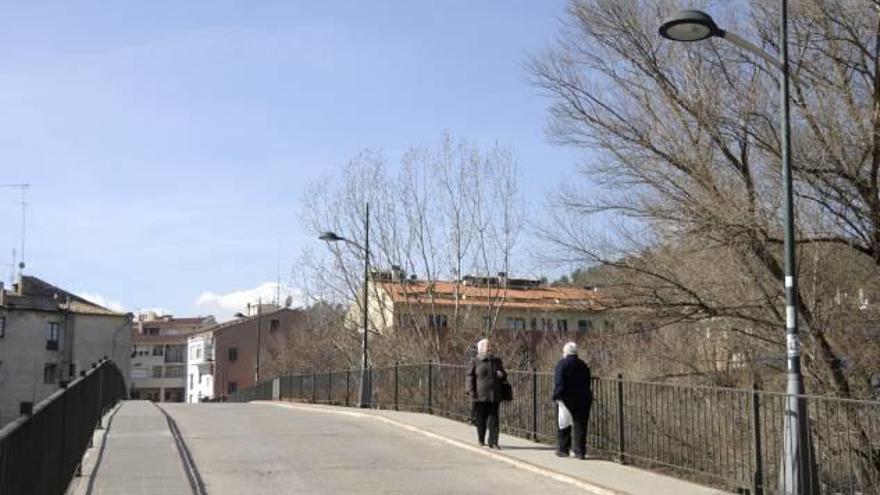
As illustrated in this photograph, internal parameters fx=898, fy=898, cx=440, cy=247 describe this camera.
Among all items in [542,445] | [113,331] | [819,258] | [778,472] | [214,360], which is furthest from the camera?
[214,360]

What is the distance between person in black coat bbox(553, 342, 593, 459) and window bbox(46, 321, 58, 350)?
66755 mm

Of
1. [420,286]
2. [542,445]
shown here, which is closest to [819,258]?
[542,445]

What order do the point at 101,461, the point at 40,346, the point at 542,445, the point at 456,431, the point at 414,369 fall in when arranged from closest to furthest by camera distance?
the point at 101,461, the point at 542,445, the point at 456,431, the point at 414,369, the point at 40,346

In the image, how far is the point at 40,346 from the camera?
7031 cm

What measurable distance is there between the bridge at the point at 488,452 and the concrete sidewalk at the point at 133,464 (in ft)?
0.07

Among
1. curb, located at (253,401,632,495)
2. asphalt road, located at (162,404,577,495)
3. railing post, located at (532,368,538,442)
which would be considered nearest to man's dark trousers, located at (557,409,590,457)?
curb, located at (253,401,632,495)

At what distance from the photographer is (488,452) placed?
44.5 feet

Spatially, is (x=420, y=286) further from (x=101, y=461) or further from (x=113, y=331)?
(x=113, y=331)

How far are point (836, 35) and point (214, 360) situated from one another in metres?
95.2

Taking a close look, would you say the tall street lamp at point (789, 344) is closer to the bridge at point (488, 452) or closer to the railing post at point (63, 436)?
the bridge at point (488, 452)

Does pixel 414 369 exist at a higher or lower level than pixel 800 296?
lower

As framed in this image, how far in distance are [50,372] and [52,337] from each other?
2.76 m

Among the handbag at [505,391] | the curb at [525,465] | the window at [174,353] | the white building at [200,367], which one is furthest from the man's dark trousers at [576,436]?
the window at [174,353]

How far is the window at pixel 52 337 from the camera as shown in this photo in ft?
233
